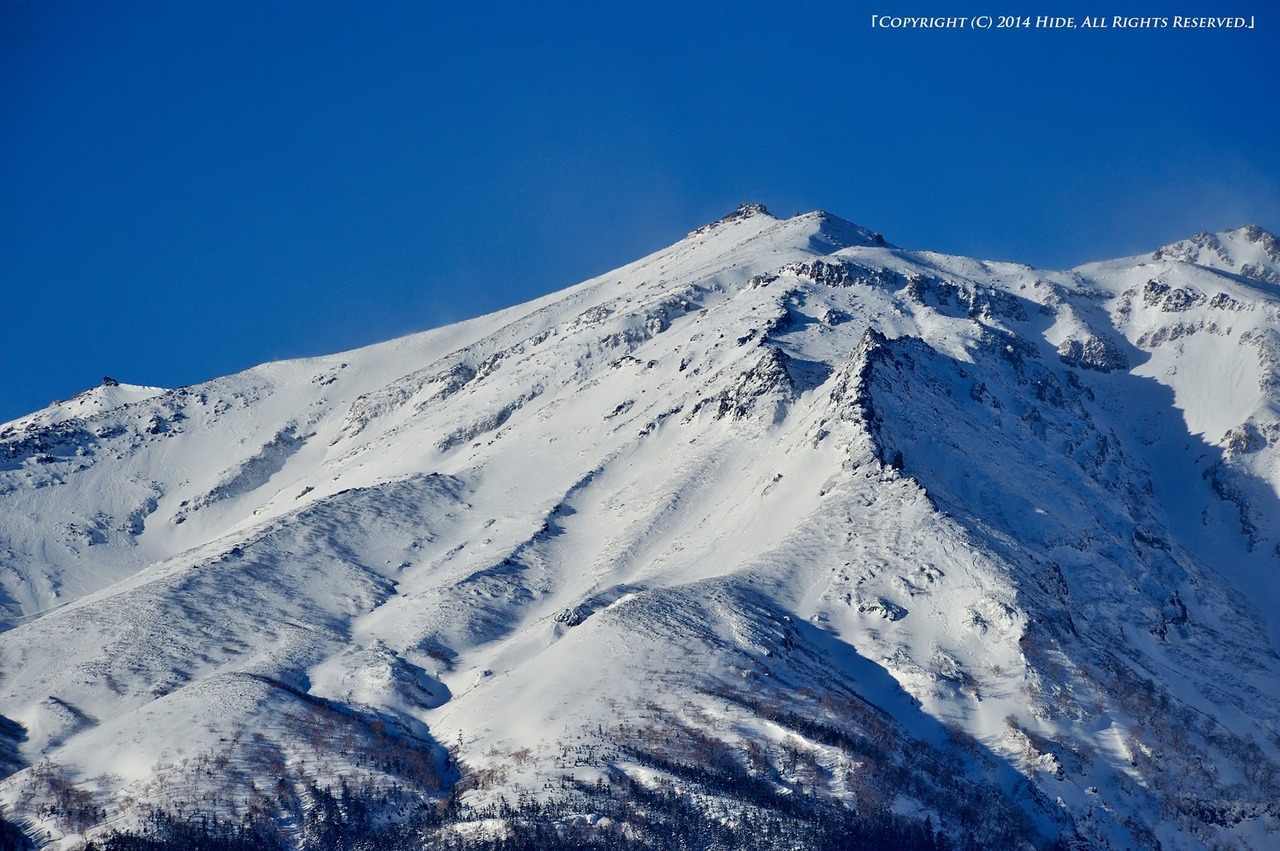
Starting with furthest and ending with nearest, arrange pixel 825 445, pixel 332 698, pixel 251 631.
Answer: pixel 825 445 < pixel 251 631 < pixel 332 698

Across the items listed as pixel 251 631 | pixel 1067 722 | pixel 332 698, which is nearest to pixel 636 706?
pixel 332 698

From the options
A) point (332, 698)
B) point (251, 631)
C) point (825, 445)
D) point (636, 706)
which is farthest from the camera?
point (825, 445)

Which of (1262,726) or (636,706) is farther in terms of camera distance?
(1262,726)

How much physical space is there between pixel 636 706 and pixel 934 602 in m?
40.7

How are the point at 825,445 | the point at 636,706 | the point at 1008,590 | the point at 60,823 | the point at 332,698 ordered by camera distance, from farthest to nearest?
the point at 825,445 → the point at 1008,590 → the point at 332,698 → the point at 636,706 → the point at 60,823

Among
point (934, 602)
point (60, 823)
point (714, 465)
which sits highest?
point (714, 465)

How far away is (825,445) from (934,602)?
115 ft

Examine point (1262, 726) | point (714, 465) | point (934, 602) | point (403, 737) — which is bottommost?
point (403, 737)

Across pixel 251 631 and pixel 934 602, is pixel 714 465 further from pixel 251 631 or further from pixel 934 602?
pixel 251 631

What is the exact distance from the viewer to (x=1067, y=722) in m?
140

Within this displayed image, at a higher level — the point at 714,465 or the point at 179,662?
the point at 714,465

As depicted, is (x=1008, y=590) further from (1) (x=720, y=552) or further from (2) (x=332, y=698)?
(2) (x=332, y=698)

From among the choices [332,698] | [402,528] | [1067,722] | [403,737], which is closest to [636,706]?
[403,737]

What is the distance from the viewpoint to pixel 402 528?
198500mm
